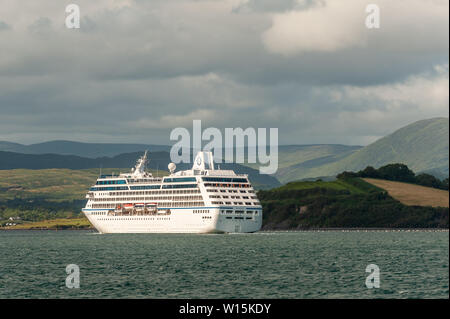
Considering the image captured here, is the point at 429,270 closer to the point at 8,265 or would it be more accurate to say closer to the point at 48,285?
the point at 48,285

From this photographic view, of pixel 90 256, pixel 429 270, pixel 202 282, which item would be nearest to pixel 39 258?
pixel 90 256

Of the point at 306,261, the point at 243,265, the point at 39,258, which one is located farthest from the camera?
the point at 39,258

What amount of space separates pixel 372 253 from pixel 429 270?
3838 cm

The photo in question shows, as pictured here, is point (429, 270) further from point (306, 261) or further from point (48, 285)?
point (48, 285)

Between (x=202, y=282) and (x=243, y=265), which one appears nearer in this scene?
(x=202, y=282)

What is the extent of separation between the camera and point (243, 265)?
4547 inches

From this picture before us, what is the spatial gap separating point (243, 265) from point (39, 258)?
141 feet
